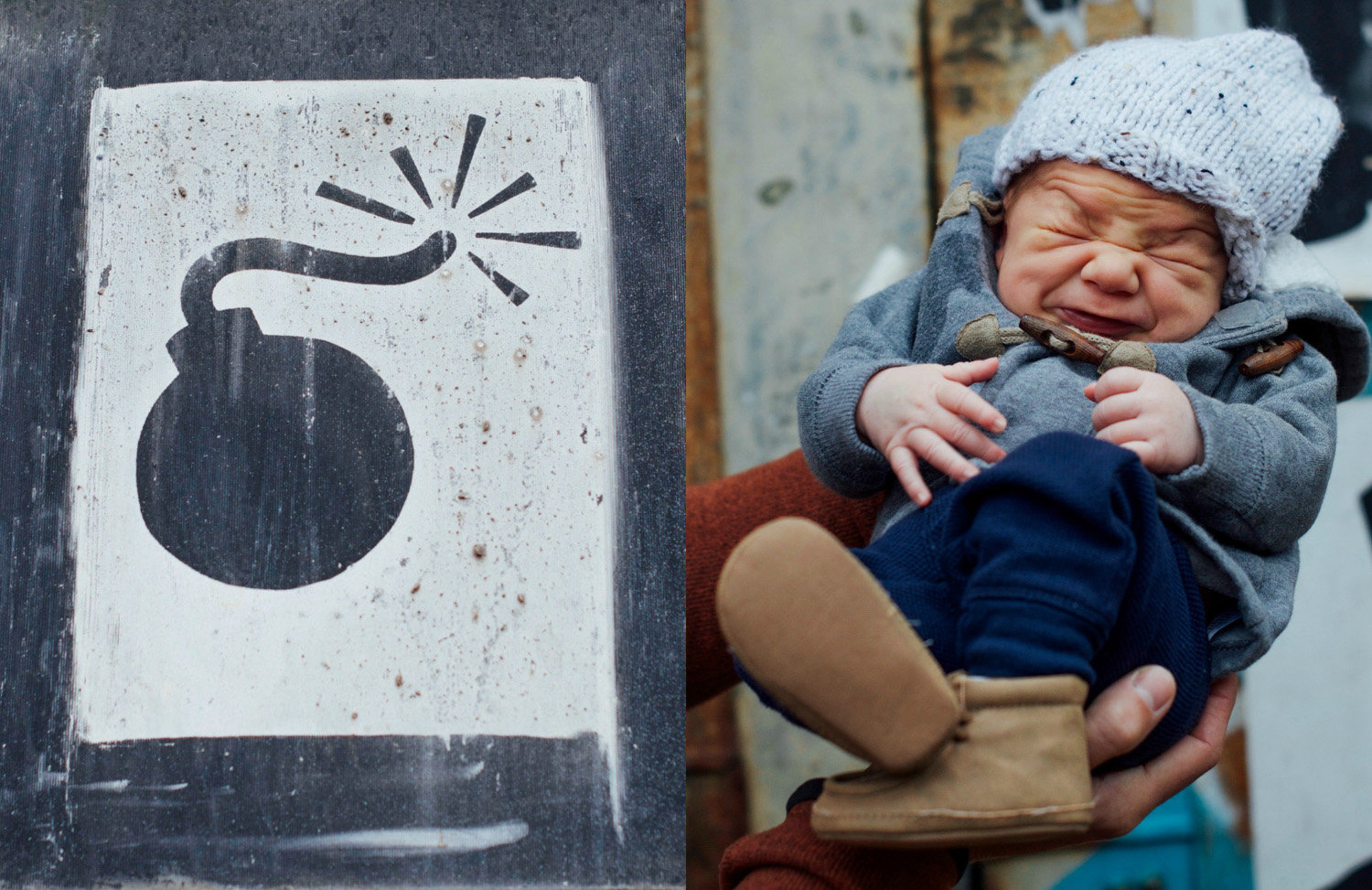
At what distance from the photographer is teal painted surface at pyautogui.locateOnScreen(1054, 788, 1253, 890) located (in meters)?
2.35

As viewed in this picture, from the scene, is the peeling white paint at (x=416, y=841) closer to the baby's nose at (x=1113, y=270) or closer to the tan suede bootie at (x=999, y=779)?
the tan suede bootie at (x=999, y=779)

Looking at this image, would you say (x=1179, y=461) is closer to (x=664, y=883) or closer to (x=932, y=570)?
(x=932, y=570)

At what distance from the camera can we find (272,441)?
1.27m

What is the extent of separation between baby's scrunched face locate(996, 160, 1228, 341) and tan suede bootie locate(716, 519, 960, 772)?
519 millimetres

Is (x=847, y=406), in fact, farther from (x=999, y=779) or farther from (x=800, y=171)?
(x=800, y=171)

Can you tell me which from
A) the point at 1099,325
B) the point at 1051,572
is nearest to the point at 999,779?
the point at 1051,572

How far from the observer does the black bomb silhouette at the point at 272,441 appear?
1250 millimetres

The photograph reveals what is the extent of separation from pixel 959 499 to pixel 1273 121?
61 cm

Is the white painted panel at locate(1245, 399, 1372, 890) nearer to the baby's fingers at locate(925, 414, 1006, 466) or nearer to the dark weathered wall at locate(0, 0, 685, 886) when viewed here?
the baby's fingers at locate(925, 414, 1006, 466)

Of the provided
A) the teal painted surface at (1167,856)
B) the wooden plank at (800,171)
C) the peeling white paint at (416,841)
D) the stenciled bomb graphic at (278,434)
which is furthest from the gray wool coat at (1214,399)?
the teal painted surface at (1167,856)

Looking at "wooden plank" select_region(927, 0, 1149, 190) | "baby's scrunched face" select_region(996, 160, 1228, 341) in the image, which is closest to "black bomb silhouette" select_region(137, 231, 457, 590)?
"baby's scrunched face" select_region(996, 160, 1228, 341)

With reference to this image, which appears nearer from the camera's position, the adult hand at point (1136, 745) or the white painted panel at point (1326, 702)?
the adult hand at point (1136, 745)

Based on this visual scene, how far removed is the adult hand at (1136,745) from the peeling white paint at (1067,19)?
5.00ft

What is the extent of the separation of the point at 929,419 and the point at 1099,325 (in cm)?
26
